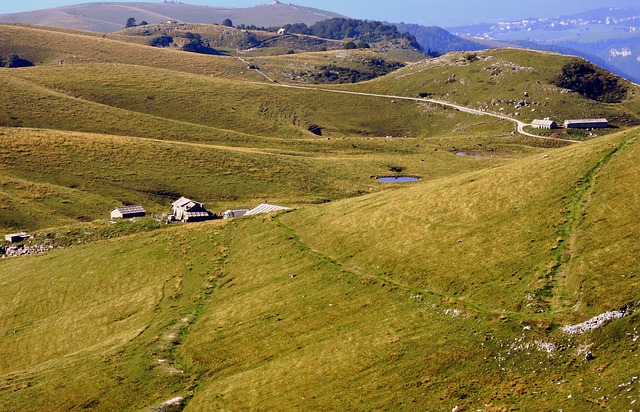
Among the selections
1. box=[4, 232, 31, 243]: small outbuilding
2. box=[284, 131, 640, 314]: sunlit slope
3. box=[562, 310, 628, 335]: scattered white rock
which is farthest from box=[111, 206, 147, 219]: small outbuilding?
box=[562, 310, 628, 335]: scattered white rock

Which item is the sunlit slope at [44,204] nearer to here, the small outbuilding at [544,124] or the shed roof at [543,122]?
the small outbuilding at [544,124]

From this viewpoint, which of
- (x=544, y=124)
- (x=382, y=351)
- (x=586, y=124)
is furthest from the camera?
(x=544, y=124)

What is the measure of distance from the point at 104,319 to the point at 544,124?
502 ft

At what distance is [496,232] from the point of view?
2174 inches

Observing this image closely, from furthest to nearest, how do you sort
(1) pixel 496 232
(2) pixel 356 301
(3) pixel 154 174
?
(3) pixel 154 174 < (1) pixel 496 232 < (2) pixel 356 301

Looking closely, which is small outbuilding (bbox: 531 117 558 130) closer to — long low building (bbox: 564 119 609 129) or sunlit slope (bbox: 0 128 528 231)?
long low building (bbox: 564 119 609 129)

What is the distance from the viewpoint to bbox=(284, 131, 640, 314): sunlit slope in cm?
4656

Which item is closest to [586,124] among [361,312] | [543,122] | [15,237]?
[543,122]

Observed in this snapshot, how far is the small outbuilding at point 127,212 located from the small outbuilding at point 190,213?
18.6 feet

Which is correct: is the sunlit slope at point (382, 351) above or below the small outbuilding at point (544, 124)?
below

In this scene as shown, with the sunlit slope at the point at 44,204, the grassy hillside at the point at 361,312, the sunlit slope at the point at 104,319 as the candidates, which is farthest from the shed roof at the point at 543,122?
the sunlit slope at the point at 104,319

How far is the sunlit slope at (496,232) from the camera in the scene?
46562mm

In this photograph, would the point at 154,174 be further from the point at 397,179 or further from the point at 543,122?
the point at 543,122

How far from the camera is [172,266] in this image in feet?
242
